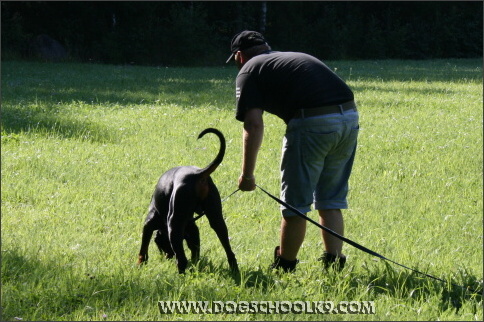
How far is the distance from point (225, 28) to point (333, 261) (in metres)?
30.3

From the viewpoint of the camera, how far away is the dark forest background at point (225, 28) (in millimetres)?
30547

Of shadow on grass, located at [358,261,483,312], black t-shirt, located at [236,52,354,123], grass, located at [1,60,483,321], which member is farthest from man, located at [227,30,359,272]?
grass, located at [1,60,483,321]

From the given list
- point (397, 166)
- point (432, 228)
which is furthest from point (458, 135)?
point (432, 228)

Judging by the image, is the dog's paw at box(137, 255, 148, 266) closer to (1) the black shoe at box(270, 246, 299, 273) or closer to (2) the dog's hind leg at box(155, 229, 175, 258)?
(2) the dog's hind leg at box(155, 229, 175, 258)

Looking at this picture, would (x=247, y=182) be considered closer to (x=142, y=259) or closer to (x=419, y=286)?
(x=142, y=259)

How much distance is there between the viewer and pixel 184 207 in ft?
15.6

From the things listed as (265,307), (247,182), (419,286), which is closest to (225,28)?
(247,182)

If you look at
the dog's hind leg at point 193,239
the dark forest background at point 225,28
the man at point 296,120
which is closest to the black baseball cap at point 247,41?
the man at point 296,120

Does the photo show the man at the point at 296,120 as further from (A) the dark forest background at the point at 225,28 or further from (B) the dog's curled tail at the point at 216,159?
(A) the dark forest background at the point at 225,28

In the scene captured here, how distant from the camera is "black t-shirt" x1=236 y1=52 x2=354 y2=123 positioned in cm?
484

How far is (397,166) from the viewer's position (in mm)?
8797

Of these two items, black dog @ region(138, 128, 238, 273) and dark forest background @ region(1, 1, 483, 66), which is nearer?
black dog @ region(138, 128, 238, 273)

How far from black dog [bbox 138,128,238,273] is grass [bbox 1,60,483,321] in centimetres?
20

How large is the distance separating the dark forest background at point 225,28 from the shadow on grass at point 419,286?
82.5 feet
